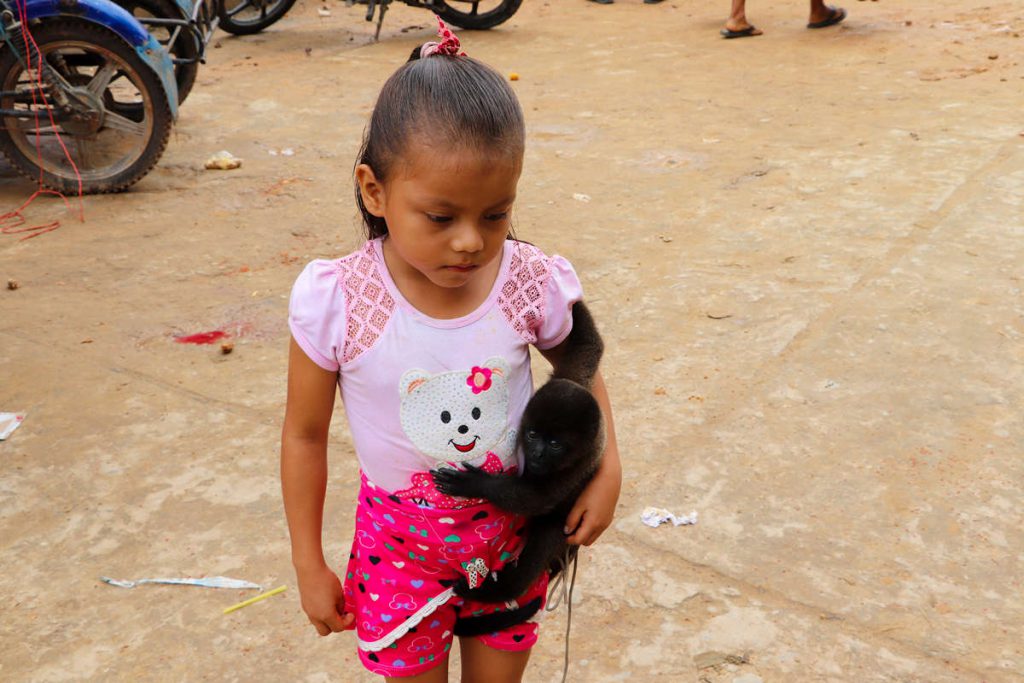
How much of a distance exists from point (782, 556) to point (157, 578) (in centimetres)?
155

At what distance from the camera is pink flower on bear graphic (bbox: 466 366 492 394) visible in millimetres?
1610

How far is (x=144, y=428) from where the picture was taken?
321 cm

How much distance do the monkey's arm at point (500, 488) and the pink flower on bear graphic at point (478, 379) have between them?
0.12 metres

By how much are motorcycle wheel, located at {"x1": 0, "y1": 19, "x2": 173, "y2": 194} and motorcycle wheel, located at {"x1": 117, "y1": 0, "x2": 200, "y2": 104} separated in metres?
0.61

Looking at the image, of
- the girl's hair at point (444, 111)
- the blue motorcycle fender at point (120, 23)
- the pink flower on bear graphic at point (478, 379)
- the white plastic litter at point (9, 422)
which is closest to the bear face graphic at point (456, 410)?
the pink flower on bear graphic at point (478, 379)

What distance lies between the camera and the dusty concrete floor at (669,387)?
7.81 feet

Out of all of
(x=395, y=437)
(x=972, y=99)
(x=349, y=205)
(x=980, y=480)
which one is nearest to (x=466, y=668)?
(x=395, y=437)

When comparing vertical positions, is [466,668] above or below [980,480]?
above

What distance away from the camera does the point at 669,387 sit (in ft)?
11.1

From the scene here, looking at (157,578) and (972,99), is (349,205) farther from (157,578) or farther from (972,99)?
(972,99)

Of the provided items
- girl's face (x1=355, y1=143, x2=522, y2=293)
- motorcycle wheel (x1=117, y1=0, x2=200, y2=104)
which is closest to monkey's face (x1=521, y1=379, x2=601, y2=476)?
girl's face (x1=355, y1=143, x2=522, y2=293)

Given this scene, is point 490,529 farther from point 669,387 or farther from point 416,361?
point 669,387

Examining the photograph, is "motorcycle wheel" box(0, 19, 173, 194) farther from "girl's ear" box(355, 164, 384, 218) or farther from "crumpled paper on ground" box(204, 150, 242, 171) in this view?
"girl's ear" box(355, 164, 384, 218)

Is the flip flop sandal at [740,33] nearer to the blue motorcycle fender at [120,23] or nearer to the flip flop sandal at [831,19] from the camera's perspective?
the flip flop sandal at [831,19]
